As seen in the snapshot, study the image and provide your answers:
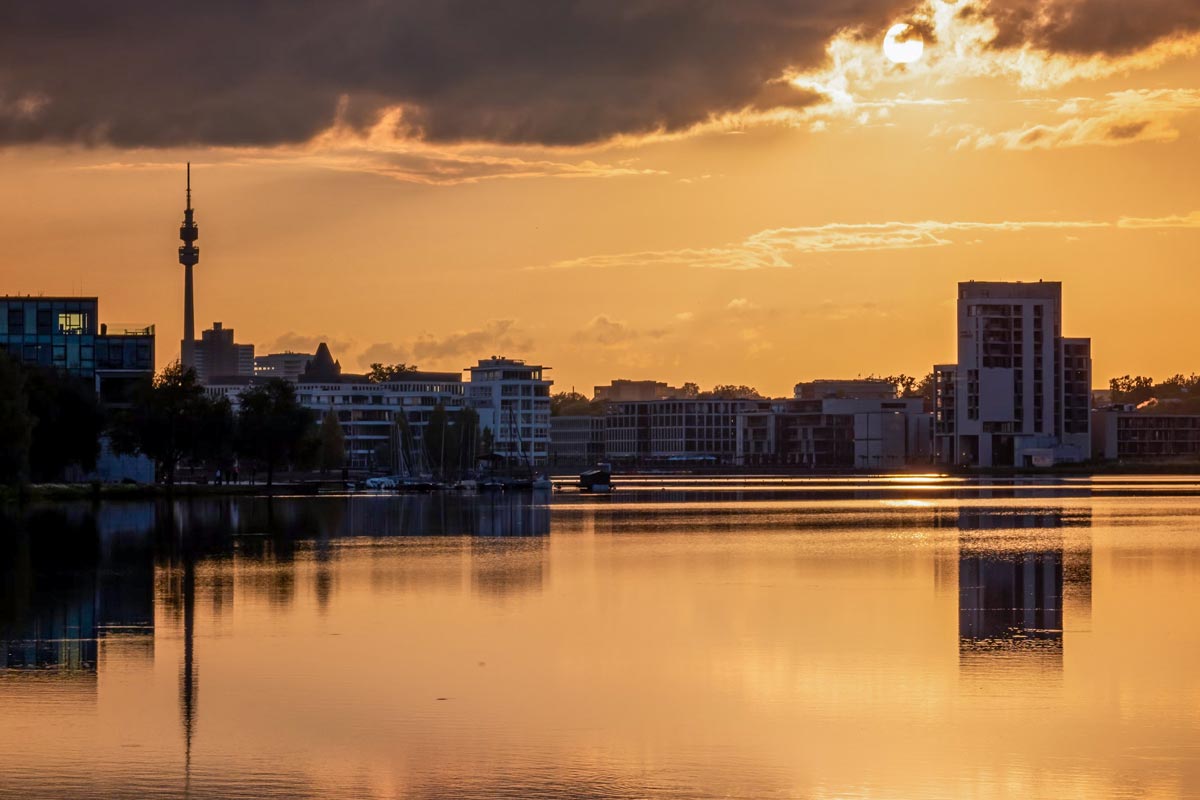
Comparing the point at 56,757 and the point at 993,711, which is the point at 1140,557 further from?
the point at 56,757

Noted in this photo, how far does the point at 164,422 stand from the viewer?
396ft

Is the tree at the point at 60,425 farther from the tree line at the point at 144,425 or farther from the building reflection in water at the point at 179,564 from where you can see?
the building reflection in water at the point at 179,564

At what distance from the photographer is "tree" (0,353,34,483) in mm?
91250

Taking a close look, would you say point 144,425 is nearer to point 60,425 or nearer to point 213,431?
point 213,431

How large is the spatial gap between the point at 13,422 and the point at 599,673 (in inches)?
2678

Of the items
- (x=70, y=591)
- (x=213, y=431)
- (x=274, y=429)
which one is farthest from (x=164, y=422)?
(x=70, y=591)

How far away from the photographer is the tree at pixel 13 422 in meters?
91.2

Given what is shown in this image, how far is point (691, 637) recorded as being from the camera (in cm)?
3503

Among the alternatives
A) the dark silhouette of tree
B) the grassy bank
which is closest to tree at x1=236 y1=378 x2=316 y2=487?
the dark silhouette of tree

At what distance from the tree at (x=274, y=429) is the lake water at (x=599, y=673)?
73.6m

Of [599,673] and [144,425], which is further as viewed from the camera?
[144,425]

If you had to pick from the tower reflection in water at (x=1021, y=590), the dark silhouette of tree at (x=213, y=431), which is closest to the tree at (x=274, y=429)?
the dark silhouette of tree at (x=213, y=431)

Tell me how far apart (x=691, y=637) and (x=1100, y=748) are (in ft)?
42.4

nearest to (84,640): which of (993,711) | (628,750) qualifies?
(628,750)
